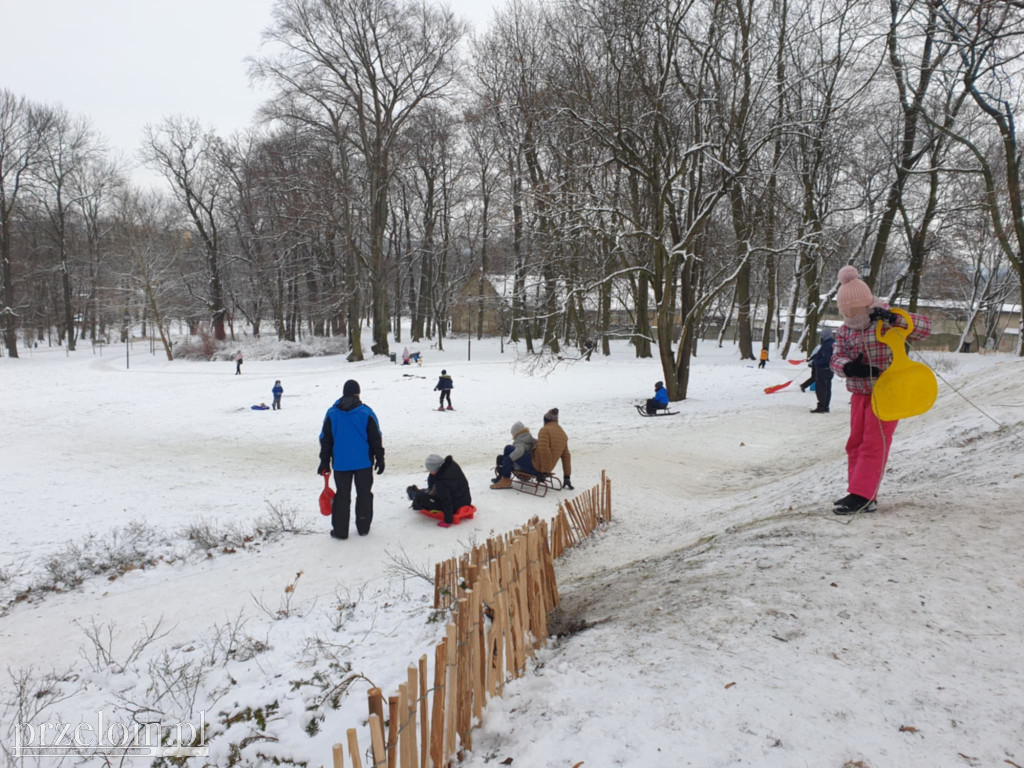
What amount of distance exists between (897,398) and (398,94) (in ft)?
103

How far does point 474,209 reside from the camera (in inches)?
1474

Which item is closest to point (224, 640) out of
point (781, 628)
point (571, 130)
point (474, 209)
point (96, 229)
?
point (781, 628)

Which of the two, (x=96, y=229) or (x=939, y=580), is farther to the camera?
(x=96, y=229)

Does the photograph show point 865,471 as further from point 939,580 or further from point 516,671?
point 516,671

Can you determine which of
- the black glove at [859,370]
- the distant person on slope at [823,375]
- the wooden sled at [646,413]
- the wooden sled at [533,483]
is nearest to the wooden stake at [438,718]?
the black glove at [859,370]

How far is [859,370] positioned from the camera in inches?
187

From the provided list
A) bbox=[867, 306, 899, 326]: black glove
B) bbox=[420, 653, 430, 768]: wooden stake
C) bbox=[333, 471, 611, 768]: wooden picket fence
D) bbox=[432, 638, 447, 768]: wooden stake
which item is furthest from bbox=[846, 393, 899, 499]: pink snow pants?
bbox=[420, 653, 430, 768]: wooden stake

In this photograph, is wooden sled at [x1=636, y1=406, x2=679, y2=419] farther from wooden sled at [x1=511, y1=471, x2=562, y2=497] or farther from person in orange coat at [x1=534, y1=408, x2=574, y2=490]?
person in orange coat at [x1=534, y1=408, x2=574, y2=490]

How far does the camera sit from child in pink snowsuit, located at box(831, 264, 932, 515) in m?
4.68

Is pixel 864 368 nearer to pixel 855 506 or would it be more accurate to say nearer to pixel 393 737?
pixel 855 506

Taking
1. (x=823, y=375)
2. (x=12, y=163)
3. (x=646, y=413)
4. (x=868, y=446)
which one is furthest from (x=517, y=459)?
(x=12, y=163)

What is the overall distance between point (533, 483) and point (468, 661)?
18.6 feet

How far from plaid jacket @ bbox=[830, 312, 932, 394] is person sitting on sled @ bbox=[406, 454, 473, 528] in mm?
4350

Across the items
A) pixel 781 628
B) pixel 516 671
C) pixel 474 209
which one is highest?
pixel 474 209
